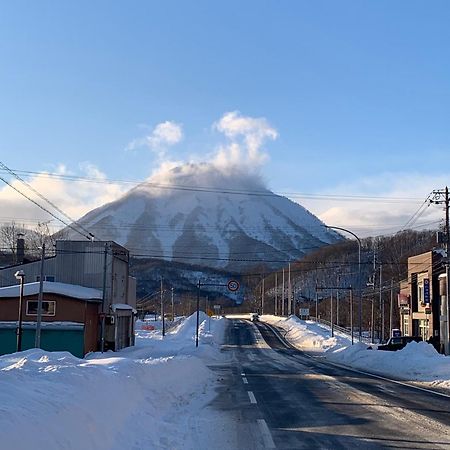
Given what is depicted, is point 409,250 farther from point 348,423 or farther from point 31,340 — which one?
point 348,423

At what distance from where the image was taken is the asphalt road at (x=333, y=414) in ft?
36.2

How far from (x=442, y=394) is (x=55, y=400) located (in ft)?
47.0

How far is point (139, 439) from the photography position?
404 inches

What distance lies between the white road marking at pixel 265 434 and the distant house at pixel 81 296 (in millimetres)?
33697

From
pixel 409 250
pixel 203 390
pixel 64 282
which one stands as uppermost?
pixel 409 250

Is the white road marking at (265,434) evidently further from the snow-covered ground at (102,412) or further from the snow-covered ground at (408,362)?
the snow-covered ground at (408,362)

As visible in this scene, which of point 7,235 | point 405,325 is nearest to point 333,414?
point 405,325

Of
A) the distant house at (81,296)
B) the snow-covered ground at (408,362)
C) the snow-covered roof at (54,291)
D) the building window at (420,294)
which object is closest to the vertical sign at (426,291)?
the building window at (420,294)

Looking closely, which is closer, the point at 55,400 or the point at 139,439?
the point at 55,400

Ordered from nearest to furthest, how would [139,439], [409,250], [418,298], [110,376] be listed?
[139,439], [110,376], [418,298], [409,250]

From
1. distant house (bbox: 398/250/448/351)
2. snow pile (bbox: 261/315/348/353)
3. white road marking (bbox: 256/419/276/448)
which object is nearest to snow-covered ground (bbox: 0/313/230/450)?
white road marking (bbox: 256/419/276/448)

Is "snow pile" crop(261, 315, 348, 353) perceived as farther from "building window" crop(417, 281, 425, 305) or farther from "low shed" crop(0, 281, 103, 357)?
"low shed" crop(0, 281, 103, 357)

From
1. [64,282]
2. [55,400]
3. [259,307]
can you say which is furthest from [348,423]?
[259,307]

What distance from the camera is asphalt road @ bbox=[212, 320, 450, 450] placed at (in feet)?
36.2
